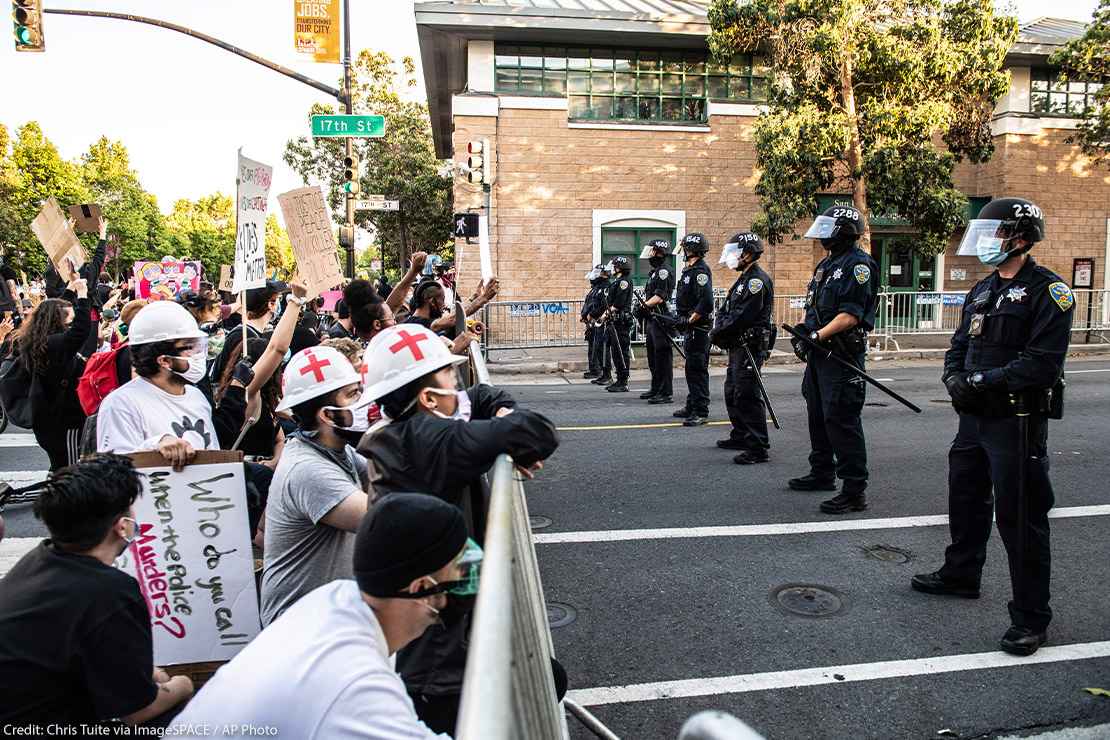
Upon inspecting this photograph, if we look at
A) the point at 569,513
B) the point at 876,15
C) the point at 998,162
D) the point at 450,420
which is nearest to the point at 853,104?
the point at 876,15

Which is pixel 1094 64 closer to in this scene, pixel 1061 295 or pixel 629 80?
pixel 629 80

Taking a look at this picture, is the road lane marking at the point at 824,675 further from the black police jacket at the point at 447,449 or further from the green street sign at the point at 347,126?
the green street sign at the point at 347,126

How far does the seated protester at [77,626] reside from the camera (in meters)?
1.99

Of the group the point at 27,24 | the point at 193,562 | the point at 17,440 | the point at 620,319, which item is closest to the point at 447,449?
the point at 193,562

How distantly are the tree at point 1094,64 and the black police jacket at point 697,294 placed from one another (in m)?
13.8

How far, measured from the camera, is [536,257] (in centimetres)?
2014

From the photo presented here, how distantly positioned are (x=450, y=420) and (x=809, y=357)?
4.34 m

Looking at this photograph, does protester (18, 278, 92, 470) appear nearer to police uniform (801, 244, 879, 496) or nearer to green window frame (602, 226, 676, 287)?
police uniform (801, 244, 879, 496)

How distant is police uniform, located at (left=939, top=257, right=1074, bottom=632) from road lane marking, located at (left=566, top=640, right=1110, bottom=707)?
21 centimetres

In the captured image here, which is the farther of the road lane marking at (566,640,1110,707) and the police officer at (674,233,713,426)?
the police officer at (674,233,713,426)

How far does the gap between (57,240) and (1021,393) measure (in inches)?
261

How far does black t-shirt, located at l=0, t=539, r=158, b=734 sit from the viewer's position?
1.98m

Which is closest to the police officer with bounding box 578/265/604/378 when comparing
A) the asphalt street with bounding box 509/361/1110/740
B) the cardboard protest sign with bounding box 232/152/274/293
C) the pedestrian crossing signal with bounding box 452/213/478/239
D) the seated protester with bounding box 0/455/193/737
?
the pedestrian crossing signal with bounding box 452/213/478/239

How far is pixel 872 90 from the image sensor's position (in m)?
16.9
